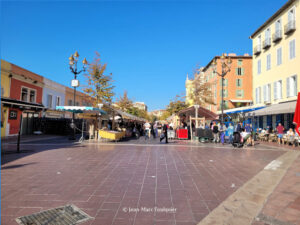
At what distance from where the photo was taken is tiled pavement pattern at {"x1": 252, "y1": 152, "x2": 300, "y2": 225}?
9.34 ft

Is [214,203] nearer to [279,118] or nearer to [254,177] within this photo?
[254,177]

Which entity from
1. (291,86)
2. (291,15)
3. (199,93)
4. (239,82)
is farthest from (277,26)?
(239,82)

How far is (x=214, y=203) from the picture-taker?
11.1 feet

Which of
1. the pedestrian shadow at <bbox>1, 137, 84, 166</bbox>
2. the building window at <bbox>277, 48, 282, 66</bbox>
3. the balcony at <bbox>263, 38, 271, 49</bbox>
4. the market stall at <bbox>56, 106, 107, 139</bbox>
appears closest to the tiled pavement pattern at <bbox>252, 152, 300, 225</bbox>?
the pedestrian shadow at <bbox>1, 137, 84, 166</bbox>

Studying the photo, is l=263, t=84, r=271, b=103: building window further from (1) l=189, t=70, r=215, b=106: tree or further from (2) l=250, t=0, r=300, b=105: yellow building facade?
(1) l=189, t=70, r=215, b=106: tree

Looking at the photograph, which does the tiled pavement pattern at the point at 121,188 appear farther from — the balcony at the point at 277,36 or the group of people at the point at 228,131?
the balcony at the point at 277,36

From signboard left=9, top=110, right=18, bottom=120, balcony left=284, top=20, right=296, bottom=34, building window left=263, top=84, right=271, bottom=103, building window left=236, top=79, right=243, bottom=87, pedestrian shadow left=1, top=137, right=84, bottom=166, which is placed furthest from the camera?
building window left=236, top=79, right=243, bottom=87

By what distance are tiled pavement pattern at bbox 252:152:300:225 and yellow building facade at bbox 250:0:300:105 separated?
16.2 meters

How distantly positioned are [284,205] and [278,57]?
2082cm

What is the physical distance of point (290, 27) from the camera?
17.8 meters

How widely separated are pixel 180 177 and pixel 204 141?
10.3m

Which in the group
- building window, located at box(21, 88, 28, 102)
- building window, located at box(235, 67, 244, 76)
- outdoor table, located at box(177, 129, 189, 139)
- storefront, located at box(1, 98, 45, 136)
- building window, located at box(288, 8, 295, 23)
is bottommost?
outdoor table, located at box(177, 129, 189, 139)

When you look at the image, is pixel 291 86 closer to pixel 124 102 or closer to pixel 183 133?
pixel 183 133

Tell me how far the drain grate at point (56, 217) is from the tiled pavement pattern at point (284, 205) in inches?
99.0
